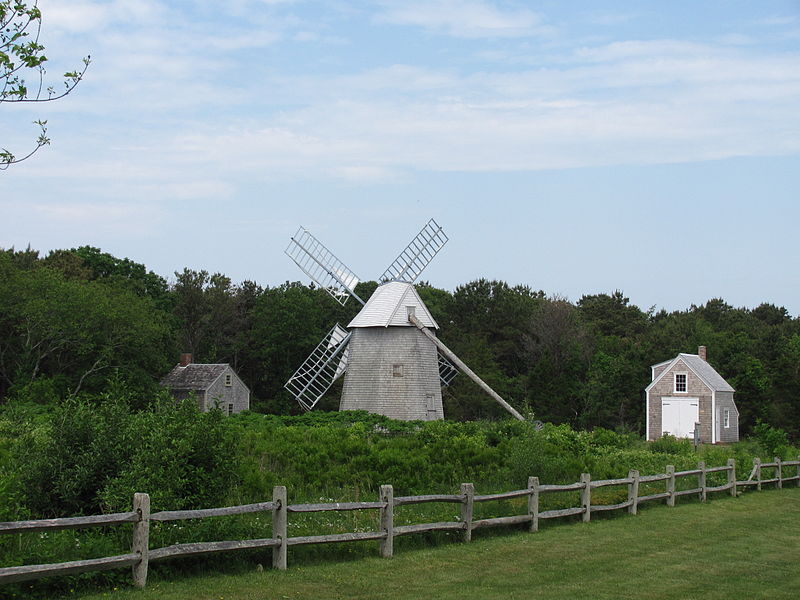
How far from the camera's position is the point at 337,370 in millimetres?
53250

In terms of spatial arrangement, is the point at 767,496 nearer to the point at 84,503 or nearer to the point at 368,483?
the point at 368,483

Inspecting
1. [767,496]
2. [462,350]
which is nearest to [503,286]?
[462,350]

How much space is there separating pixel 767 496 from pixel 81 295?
35679 mm

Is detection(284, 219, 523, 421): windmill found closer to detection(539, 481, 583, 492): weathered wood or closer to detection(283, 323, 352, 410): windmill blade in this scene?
detection(283, 323, 352, 410): windmill blade

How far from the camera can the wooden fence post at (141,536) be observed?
11.2 metres

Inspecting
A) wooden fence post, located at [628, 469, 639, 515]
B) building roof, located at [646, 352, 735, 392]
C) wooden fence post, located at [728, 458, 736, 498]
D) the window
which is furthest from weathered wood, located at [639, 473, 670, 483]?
the window

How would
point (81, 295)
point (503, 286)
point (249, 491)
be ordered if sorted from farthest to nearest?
point (503, 286) → point (81, 295) → point (249, 491)

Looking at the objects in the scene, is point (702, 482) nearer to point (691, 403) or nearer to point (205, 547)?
point (205, 547)

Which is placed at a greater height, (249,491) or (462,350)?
(462,350)

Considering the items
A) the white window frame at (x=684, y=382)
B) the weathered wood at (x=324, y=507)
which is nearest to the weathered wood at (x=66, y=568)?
the weathered wood at (x=324, y=507)

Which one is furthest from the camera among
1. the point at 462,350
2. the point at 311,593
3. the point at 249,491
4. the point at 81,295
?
the point at 462,350

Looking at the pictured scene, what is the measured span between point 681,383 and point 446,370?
1282 cm

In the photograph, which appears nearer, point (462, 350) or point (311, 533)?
point (311, 533)

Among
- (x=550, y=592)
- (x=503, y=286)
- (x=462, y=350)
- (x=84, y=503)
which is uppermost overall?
(x=503, y=286)
